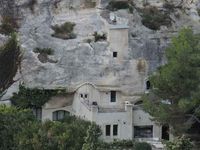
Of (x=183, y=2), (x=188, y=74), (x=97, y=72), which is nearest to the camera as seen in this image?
(x=188, y=74)

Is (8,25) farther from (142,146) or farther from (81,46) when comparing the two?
(142,146)

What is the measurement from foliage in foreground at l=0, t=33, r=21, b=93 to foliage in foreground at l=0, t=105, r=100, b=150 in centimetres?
876

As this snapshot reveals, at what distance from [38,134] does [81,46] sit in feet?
44.6

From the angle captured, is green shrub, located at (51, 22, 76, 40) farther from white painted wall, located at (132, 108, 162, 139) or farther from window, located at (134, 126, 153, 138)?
window, located at (134, 126, 153, 138)

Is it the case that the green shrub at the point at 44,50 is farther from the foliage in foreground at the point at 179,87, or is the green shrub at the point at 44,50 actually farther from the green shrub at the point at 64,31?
the foliage in foreground at the point at 179,87

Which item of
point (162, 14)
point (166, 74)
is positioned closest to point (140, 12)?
point (162, 14)

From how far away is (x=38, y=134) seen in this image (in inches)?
2174

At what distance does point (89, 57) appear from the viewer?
6694 centimetres

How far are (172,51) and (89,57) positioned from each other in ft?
29.0

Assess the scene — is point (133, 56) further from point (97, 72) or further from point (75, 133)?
point (75, 133)

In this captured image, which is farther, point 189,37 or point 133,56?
point 133,56

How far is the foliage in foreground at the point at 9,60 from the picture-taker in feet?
218

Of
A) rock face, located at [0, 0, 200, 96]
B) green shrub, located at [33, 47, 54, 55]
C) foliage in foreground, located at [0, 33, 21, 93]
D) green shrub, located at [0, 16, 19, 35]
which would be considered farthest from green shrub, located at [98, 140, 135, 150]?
green shrub, located at [0, 16, 19, 35]

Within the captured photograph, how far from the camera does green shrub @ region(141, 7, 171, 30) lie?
6919 centimetres
